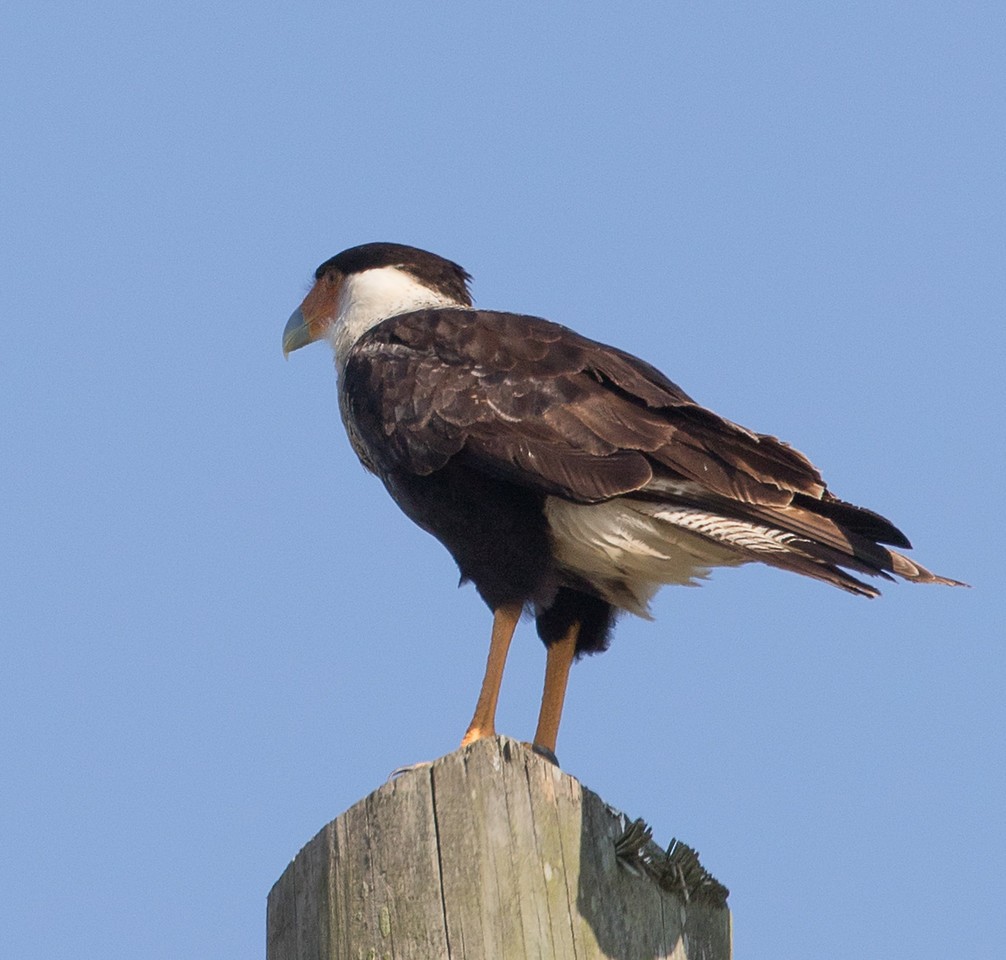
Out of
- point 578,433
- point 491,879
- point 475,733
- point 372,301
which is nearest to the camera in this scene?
point 491,879

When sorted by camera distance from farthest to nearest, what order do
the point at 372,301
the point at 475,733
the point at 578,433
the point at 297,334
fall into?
the point at 297,334, the point at 372,301, the point at 578,433, the point at 475,733

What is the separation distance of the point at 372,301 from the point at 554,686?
6.95ft

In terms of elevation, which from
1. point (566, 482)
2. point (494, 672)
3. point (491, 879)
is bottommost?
point (491, 879)

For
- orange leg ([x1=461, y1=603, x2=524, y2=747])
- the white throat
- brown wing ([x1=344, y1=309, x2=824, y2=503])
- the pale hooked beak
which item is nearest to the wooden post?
orange leg ([x1=461, y1=603, x2=524, y2=747])

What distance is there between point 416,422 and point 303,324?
1.89 metres

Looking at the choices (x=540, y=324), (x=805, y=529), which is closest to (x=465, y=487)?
(x=540, y=324)

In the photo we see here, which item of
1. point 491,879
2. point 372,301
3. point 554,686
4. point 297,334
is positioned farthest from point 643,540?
point 297,334

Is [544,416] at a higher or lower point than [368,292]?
lower

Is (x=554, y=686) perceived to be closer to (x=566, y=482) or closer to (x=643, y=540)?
(x=643, y=540)

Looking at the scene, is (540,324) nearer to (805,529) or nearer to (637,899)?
(805,529)

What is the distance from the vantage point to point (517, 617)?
5.68 metres

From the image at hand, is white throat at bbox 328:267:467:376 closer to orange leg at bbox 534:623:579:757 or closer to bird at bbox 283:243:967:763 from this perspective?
bird at bbox 283:243:967:763

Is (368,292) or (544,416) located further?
(368,292)

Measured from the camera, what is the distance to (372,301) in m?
7.12
